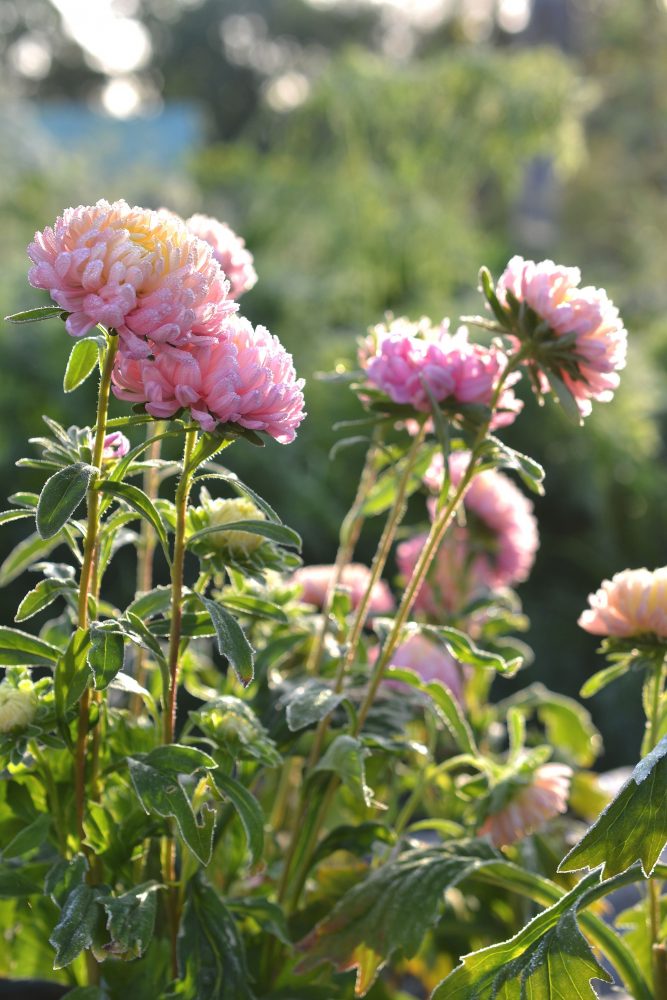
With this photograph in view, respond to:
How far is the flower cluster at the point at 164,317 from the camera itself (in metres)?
0.59

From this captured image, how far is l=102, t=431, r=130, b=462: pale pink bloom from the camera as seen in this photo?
2.44 feet

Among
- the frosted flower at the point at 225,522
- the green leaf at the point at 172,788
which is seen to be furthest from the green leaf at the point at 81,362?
the green leaf at the point at 172,788

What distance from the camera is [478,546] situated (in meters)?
1.21

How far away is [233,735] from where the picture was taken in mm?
759

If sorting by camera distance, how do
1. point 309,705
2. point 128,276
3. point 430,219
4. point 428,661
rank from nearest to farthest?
point 128,276, point 309,705, point 428,661, point 430,219

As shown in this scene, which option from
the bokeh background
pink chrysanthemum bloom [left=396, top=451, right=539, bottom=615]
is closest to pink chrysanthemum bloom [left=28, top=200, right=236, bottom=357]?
pink chrysanthemum bloom [left=396, top=451, right=539, bottom=615]

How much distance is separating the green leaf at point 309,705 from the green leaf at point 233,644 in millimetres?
112

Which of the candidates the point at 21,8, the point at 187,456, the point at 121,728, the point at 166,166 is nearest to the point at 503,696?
the point at 121,728

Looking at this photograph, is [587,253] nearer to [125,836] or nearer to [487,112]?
[487,112]

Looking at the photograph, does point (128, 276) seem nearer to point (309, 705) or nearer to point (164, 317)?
point (164, 317)

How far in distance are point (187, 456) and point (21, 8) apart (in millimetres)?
19814

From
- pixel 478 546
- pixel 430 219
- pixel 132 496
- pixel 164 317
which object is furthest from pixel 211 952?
pixel 430 219

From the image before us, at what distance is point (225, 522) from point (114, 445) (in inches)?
3.9

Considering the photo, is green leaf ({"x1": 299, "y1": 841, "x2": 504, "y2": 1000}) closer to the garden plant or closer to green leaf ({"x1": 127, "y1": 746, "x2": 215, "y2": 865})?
the garden plant
